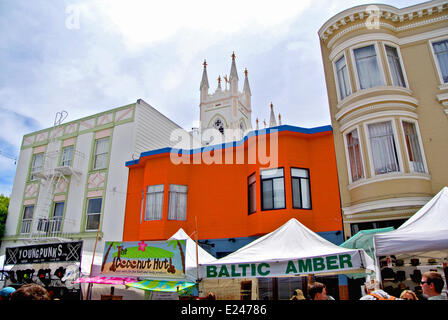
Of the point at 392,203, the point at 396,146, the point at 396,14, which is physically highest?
the point at 396,14

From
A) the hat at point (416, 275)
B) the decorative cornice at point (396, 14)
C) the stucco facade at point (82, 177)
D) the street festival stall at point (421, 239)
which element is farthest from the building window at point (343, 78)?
the stucco facade at point (82, 177)

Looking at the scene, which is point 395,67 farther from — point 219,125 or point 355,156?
point 219,125

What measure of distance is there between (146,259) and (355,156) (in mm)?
8946

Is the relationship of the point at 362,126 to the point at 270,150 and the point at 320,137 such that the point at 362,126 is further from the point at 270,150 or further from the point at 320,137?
the point at 270,150

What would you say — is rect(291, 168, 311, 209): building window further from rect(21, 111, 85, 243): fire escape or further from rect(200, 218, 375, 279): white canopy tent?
rect(21, 111, 85, 243): fire escape

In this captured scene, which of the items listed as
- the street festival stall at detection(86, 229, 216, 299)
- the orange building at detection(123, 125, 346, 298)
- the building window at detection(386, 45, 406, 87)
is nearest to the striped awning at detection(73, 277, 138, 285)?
the street festival stall at detection(86, 229, 216, 299)

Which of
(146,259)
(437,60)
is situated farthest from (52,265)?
(437,60)

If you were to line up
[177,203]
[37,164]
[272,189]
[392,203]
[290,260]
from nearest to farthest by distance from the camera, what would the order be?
1. [290,260]
2. [392,203]
3. [272,189]
4. [177,203]
5. [37,164]

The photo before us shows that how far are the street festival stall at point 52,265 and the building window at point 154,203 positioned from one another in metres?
5.94

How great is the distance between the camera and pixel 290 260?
23.5ft

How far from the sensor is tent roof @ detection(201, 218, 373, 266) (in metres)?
7.32

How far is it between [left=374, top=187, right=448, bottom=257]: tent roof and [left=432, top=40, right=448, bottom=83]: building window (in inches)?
269

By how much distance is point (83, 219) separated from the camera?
59.5 ft
